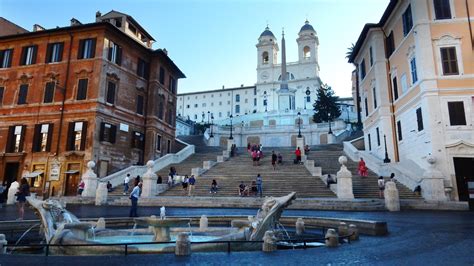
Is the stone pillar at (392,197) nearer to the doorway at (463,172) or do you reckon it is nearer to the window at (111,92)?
the doorway at (463,172)

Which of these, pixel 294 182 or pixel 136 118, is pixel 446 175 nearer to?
pixel 294 182

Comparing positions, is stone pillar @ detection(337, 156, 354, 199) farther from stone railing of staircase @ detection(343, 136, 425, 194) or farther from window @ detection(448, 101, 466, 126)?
window @ detection(448, 101, 466, 126)

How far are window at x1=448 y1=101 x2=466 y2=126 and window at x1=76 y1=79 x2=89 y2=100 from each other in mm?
28088

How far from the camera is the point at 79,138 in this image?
2873cm

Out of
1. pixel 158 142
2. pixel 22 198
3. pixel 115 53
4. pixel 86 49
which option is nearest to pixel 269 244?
pixel 22 198

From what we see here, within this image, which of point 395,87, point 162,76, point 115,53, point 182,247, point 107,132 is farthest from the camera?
point 162,76

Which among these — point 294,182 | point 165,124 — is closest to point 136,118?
point 165,124

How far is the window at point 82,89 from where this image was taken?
2973cm

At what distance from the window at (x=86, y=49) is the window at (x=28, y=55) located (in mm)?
4922

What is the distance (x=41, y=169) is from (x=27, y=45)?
1258cm

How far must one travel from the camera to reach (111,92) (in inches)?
1213

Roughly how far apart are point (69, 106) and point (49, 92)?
9.29ft

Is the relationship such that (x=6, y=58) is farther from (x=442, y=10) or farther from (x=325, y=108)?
(x=325, y=108)

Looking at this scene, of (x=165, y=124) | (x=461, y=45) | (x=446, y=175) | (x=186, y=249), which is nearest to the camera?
(x=186, y=249)
